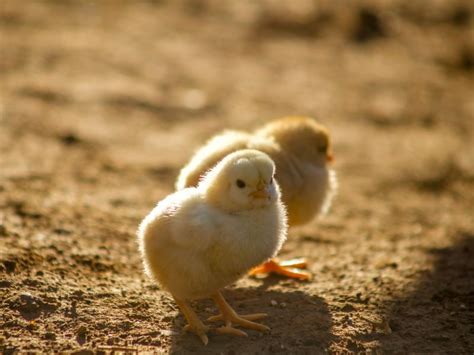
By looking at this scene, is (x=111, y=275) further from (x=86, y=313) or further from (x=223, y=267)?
(x=223, y=267)

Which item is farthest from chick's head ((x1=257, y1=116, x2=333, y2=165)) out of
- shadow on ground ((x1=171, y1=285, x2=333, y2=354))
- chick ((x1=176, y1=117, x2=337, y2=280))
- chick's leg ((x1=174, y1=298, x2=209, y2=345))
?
chick's leg ((x1=174, y1=298, x2=209, y2=345))

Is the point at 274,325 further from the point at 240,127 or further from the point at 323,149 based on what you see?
the point at 240,127

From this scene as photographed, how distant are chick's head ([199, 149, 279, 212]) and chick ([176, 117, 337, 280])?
597mm

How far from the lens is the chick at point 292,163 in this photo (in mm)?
4520

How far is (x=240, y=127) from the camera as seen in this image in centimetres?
762

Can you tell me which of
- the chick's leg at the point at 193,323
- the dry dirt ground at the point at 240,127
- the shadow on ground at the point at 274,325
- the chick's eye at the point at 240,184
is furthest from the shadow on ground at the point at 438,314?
the chick's eye at the point at 240,184

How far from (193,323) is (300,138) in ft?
6.16

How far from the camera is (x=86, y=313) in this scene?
3973mm

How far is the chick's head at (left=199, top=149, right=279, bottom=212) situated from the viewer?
145 inches

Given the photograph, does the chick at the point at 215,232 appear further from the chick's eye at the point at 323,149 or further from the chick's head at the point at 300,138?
the chick's eye at the point at 323,149

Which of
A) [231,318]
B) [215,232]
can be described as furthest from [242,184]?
[231,318]

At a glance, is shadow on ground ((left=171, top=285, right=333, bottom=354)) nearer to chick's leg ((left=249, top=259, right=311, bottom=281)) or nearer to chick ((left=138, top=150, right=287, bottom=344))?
chick ((left=138, top=150, right=287, bottom=344))

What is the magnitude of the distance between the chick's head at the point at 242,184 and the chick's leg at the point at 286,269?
1.07 m

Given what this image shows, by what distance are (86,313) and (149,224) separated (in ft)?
2.44
